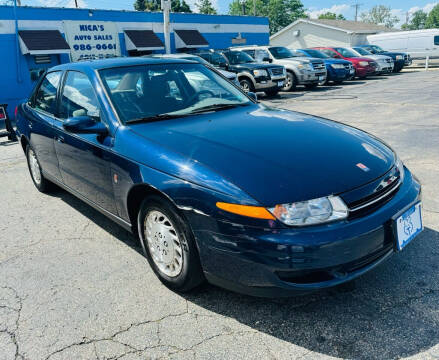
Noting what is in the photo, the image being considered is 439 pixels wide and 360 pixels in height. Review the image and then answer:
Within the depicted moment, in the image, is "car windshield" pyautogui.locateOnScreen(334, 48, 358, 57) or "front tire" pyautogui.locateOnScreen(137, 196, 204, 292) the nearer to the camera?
"front tire" pyautogui.locateOnScreen(137, 196, 204, 292)

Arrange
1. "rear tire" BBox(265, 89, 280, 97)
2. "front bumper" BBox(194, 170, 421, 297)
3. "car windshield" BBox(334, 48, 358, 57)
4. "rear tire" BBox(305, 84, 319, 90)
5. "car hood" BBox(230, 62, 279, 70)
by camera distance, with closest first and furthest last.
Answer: "front bumper" BBox(194, 170, 421, 297), "car hood" BBox(230, 62, 279, 70), "rear tire" BBox(265, 89, 280, 97), "rear tire" BBox(305, 84, 319, 90), "car windshield" BBox(334, 48, 358, 57)

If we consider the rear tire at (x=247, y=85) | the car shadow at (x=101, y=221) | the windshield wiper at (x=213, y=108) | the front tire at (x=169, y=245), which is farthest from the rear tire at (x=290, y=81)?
the front tire at (x=169, y=245)

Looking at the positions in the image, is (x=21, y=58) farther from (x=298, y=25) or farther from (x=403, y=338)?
(x=298, y=25)

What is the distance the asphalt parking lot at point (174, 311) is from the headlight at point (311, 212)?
690mm

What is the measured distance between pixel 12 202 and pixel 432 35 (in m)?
31.8

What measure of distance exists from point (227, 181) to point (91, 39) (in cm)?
1708

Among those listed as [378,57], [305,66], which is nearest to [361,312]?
[305,66]

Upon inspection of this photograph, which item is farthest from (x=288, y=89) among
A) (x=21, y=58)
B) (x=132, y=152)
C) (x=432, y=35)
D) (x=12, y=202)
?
Answer: (x=432, y=35)

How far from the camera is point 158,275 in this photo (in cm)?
293

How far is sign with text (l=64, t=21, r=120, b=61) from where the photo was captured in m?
16.8

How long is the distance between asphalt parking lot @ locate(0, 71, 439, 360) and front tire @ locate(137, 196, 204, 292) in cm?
15

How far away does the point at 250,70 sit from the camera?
44.6 feet

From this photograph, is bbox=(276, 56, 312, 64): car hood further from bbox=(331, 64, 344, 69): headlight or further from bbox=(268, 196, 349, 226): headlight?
bbox=(268, 196, 349, 226): headlight

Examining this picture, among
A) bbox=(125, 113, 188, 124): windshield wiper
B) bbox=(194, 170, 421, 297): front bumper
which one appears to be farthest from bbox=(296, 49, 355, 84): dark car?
bbox=(194, 170, 421, 297): front bumper
